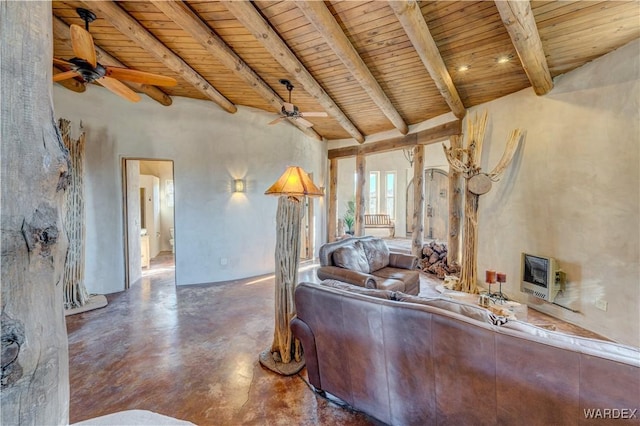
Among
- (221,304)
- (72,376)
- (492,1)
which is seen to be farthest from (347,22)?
(72,376)

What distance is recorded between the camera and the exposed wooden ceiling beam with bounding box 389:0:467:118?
2.61m

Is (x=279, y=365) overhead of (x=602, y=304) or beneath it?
beneath

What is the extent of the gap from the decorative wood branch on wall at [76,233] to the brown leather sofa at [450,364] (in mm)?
3442

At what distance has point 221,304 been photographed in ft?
12.9

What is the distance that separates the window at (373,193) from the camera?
35.1ft

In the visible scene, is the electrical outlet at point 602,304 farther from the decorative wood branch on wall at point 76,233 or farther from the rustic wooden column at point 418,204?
the decorative wood branch on wall at point 76,233

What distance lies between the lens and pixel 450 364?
1385mm

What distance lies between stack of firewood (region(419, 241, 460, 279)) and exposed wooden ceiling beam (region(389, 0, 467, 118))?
3.00 m

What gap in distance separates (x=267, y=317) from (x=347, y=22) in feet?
11.6

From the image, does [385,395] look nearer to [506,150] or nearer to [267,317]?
[267,317]

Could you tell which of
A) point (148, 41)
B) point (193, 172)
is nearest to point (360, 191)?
point (193, 172)

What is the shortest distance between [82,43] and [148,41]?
1222mm

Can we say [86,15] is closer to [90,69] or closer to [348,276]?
[90,69]

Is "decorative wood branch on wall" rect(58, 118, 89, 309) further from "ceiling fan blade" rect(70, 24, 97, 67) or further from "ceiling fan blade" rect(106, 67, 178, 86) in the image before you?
"ceiling fan blade" rect(70, 24, 97, 67)
